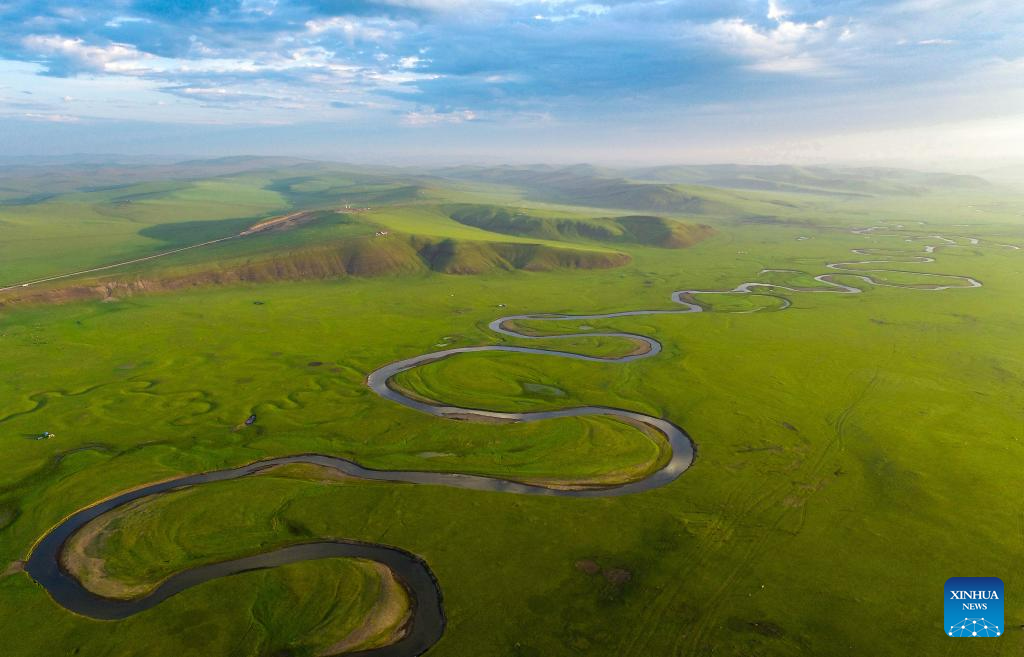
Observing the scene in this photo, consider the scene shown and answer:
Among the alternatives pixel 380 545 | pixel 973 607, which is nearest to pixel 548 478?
pixel 380 545

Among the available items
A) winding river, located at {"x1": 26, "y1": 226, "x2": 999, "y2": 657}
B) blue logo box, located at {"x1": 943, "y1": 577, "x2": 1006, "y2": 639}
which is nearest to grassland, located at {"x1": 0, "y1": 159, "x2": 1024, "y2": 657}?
blue logo box, located at {"x1": 943, "y1": 577, "x2": 1006, "y2": 639}

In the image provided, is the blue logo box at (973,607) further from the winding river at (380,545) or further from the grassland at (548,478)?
the winding river at (380,545)

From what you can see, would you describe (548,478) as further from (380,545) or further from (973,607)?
(973,607)

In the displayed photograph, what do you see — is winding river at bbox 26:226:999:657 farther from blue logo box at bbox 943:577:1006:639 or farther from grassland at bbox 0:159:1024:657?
blue logo box at bbox 943:577:1006:639

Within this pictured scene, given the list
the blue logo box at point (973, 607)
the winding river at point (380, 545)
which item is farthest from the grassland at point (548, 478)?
the winding river at point (380, 545)

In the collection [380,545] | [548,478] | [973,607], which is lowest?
[380,545]

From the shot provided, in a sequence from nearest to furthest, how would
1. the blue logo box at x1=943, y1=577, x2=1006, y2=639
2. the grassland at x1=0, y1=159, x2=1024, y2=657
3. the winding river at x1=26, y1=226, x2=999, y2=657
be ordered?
the blue logo box at x1=943, y1=577, x2=1006, y2=639
the grassland at x1=0, y1=159, x2=1024, y2=657
the winding river at x1=26, y1=226, x2=999, y2=657
